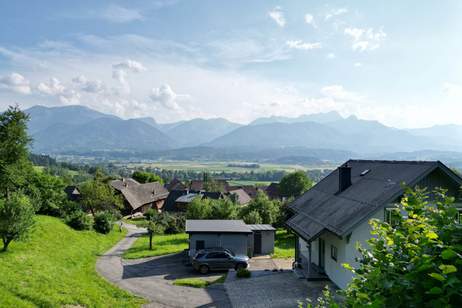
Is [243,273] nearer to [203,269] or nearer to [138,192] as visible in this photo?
[203,269]

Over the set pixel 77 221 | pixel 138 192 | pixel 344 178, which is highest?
pixel 344 178

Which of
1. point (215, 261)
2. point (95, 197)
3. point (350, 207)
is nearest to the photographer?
point (350, 207)

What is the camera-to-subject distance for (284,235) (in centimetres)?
4753

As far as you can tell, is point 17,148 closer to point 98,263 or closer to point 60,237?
point 60,237

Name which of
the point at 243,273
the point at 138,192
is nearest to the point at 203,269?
the point at 243,273

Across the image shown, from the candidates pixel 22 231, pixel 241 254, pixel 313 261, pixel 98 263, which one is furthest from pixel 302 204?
pixel 22 231

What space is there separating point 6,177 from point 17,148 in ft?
8.75

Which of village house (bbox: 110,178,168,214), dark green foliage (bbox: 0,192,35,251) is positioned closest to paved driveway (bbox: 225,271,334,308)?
dark green foliage (bbox: 0,192,35,251)

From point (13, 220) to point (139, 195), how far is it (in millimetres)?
59745

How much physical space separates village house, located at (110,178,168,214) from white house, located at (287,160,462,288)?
53.5 meters

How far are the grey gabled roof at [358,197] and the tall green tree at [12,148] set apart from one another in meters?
24.3

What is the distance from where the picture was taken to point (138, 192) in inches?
3246

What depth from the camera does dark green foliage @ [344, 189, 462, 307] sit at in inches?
147

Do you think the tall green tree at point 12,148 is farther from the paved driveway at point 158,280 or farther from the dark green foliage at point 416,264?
the dark green foliage at point 416,264
